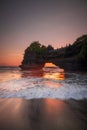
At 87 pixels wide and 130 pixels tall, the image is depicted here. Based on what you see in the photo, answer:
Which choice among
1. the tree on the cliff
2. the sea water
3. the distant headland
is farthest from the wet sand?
the tree on the cliff

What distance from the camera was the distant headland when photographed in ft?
104

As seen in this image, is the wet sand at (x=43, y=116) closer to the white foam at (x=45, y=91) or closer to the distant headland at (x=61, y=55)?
the white foam at (x=45, y=91)

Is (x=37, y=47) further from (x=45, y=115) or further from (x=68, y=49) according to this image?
(x=45, y=115)

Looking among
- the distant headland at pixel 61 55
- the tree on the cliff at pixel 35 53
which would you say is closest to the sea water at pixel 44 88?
the distant headland at pixel 61 55

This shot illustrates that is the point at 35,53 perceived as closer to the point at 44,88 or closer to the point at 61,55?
the point at 61,55

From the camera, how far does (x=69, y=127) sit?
2.61m

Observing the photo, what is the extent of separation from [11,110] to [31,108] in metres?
0.58

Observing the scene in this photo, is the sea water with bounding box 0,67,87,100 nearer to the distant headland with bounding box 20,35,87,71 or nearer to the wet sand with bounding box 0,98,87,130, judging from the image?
the wet sand with bounding box 0,98,87,130

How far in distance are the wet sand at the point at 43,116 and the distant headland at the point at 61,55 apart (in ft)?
91.1

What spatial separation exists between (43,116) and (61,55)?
139 feet

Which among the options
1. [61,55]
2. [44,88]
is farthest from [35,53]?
[44,88]

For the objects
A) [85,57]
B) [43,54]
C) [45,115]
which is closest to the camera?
[45,115]

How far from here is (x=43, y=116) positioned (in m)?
3.18

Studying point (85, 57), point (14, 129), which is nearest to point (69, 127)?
point (14, 129)
